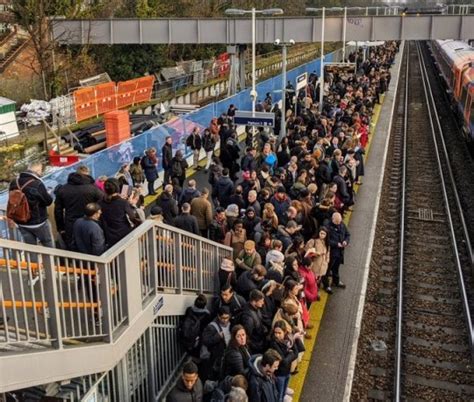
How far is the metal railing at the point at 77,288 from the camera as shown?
4816 mm

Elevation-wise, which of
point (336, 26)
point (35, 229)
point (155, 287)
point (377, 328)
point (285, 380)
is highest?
point (336, 26)

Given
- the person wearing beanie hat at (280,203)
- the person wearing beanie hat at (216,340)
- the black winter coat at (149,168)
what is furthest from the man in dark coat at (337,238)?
the black winter coat at (149,168)

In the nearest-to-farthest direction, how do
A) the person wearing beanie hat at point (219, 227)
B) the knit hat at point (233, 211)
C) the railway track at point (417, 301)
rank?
the railway track at point (417, 301)
the person wearing beanie hat at point (219, 227)
the knit hat at point (233, 211)

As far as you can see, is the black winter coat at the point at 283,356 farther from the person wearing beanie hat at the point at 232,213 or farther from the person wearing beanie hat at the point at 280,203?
the person wearing beanie hat at the point at 280,203

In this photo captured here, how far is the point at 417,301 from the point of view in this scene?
1173 centimetres

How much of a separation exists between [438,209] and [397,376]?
909 cm

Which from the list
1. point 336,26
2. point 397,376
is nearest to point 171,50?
point 336,26

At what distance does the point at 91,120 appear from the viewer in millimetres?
31125

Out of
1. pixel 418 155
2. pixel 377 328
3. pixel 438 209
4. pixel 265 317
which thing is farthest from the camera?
pixel 418 155

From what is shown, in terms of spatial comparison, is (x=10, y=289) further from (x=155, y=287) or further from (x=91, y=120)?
(x=91, y=120)

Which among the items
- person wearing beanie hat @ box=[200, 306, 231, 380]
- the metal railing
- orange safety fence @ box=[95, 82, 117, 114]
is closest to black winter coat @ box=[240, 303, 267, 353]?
person wearing beanie hat @ box=[200, 306, 231, 380]

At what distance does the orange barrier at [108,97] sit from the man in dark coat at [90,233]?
25.1 m

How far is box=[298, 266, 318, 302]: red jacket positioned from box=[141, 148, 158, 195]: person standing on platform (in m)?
6.48

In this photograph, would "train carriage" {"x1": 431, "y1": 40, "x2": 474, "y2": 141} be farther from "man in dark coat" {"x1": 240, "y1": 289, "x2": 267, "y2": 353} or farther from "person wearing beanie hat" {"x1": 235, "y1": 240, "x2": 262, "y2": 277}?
"man in dark coat" {"x1": 240, "y1": 289, "x2": 267, "y2": 353}
